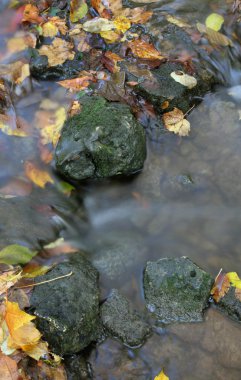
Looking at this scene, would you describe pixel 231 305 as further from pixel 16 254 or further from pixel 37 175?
pixel 37 175

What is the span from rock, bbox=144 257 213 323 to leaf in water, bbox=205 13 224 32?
3.07 metres

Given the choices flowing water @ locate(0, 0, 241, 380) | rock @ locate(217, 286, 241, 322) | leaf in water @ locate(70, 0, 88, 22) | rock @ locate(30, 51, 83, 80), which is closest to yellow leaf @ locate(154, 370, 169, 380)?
flowing water @ locate(0, 0, 241, 380)

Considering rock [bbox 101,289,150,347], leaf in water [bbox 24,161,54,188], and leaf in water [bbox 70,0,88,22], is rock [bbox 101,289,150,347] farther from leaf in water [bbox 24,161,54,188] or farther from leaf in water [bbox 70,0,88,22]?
leaf in water [bbox 70,0,88,22]

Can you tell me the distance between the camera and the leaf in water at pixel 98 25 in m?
4.59

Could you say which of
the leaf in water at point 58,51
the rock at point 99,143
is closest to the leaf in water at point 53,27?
the leaf in water at point 58,51

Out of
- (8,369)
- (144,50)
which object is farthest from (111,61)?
(8,369)

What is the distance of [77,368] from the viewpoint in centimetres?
294

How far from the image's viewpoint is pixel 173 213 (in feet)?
12.8

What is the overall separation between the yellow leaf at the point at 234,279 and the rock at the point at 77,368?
1363 mm

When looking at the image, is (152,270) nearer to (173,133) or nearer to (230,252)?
(230,252)

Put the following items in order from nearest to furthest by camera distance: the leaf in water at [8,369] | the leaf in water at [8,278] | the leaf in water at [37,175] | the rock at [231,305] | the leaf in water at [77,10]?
the leaf in water at [8,369], the leaf in water at [8,278], the rock at [231,305], the leaf in water at [37,175], the leaf in water at [77,10]

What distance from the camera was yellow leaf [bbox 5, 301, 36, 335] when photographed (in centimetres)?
264

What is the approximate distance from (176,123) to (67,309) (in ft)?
7.49

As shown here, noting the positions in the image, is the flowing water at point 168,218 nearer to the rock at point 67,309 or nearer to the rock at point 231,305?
the rock at point 231,305
